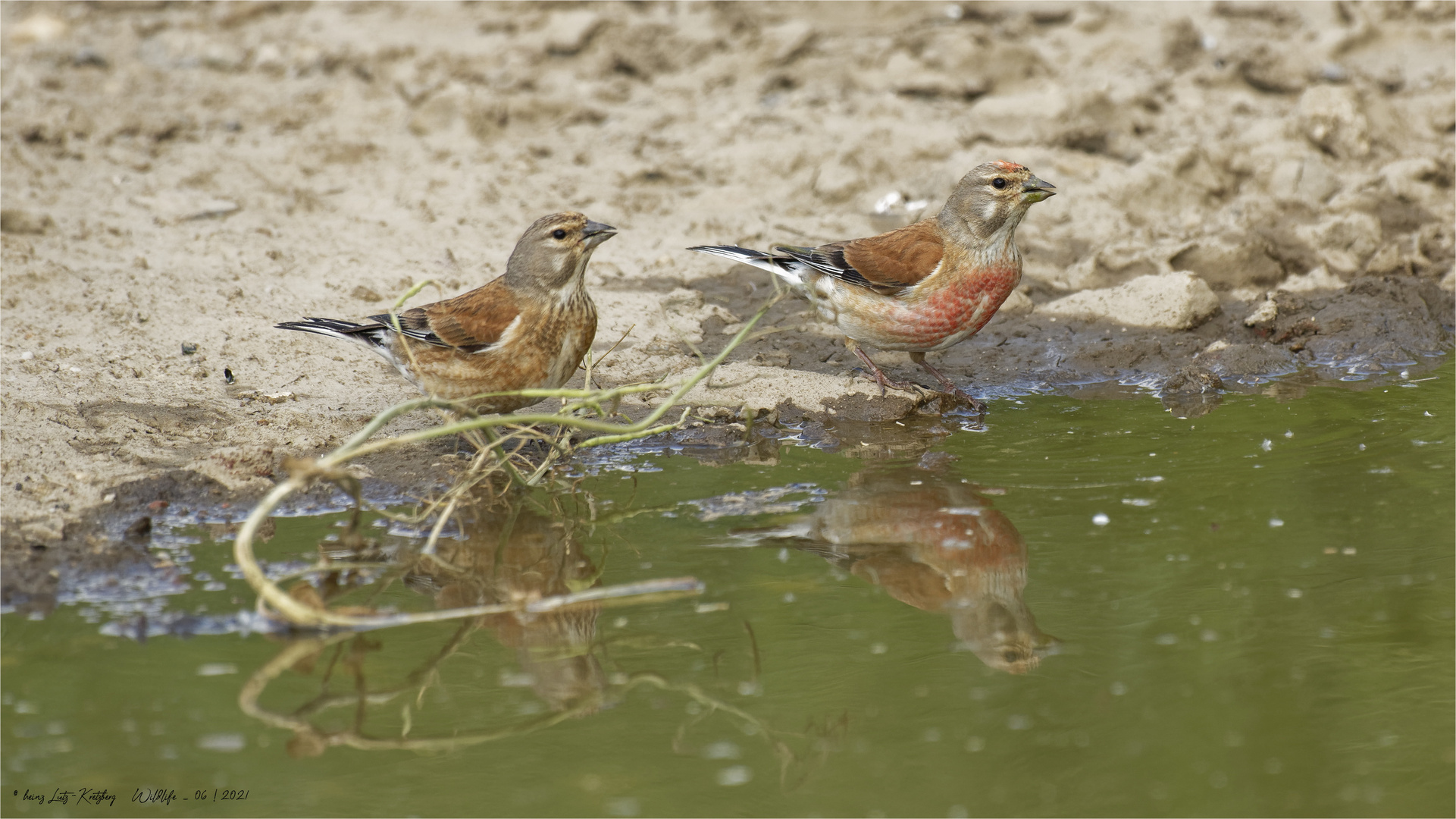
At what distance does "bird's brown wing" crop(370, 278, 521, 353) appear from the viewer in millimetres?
5773

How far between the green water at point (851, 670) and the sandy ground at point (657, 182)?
1.36 metres

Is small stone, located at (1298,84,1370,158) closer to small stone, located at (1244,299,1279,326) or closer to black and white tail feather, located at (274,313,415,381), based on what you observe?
small stone, located at (1244,299,1279,326)

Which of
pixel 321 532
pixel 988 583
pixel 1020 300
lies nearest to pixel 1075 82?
pixel 1020 300

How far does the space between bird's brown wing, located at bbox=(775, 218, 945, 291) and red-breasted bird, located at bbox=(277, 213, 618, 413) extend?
153cm

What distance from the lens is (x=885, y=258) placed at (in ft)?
22.3

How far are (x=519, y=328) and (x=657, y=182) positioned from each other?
346 cm

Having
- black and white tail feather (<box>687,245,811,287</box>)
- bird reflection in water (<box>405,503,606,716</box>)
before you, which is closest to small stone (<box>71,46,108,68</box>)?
black and white tail feather (<box>687,245,811,287</box>)

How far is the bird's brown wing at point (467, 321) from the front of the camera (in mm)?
5773

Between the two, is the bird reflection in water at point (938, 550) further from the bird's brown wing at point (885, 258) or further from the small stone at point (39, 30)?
the small stone at point (39, 30)

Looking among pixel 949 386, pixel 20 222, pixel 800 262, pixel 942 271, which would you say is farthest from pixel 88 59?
pixel 949 386

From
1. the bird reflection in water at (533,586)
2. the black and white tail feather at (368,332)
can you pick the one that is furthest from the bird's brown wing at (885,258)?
the bird reflection in water at (533,586)

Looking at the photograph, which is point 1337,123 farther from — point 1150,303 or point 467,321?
point 467,321

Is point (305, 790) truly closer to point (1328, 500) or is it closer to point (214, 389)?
point (214, 389)

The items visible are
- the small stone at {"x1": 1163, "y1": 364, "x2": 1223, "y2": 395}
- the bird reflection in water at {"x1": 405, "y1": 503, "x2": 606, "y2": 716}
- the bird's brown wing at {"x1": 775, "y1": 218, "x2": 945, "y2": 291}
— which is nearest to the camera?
the bird reflection in water at {"x1": 405, "y1": 503, "x2": 606, "y2": 716}
